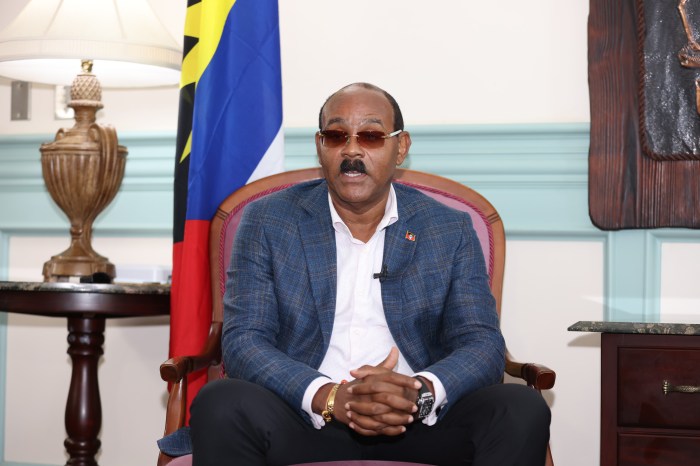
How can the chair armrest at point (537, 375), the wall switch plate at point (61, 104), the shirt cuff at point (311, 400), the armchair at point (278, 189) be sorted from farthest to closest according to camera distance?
1. the wall switch plate at point (61, 104)
2. the armchair at point (278, 189)
3. the chair armrest at point (537, 375)
4. the shirt cuff at point (311, 400)

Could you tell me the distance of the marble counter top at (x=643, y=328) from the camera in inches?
89.3

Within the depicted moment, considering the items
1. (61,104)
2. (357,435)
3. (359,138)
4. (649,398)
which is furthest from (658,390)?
(61,104)

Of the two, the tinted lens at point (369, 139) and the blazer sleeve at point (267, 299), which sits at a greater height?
the tinted lens at point (369, 139)

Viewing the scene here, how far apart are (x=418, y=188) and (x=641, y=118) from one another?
859 mm

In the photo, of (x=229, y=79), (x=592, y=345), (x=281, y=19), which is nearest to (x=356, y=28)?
(x=281, y=19)

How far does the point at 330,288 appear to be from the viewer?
7.89ft

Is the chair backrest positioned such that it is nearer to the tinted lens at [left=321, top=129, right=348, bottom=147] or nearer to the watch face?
the tinted lens at [left=321, top=129, right=348, bottom=147]

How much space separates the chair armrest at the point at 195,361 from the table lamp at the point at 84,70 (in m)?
0.71

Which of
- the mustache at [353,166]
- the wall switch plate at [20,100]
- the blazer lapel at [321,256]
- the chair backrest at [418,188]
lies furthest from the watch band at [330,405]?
the wall switch plate at [20,100]

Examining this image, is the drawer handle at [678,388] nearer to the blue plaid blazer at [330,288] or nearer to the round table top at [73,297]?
the blue plaid blazer at [330,288]

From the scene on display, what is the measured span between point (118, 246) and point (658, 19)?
215 cm

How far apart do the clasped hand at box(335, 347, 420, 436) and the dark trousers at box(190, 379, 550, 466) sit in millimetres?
116

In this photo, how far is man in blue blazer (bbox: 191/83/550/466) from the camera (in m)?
2.07

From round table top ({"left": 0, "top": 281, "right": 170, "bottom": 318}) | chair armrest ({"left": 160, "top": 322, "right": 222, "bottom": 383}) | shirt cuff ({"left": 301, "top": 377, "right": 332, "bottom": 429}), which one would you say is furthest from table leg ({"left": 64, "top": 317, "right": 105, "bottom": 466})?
shirt cuff ({"left": 301, "top": 377, "right": 332, "bottom": 429})
